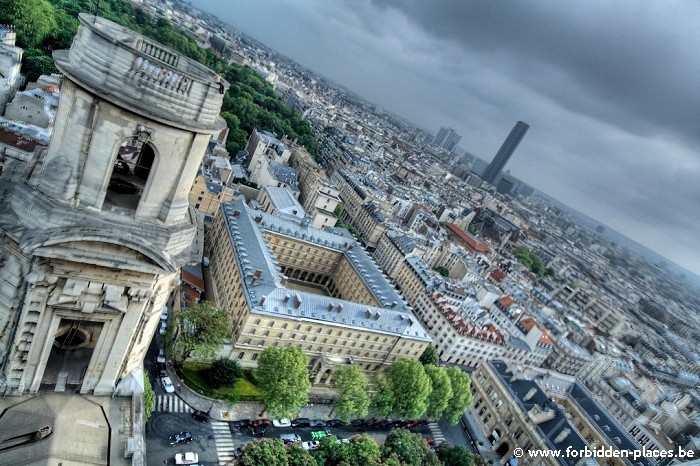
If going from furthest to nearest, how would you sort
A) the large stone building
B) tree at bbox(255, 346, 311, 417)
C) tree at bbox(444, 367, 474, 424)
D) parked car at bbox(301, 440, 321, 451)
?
tree at bbox(444, 367, 474, 424) < the large stone building < parked car at bbox(301, 440, 321, 451) < tree at bbox(255, 346, 311, 417)

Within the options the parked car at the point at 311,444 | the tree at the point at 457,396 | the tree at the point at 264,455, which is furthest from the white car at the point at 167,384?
the tree at the point at 457,396

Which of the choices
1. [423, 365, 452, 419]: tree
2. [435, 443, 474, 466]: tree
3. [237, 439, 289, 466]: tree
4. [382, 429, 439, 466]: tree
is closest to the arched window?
[237, 439, 289, 466]: tree

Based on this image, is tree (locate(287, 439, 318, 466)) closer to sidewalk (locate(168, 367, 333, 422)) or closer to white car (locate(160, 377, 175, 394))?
sidewalk (locate(168, 367, 333, 422))

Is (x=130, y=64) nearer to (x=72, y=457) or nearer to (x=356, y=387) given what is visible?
(x=72, y=457)

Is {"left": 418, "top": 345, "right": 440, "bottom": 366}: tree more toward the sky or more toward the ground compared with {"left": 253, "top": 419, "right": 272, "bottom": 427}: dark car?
more toward the sky

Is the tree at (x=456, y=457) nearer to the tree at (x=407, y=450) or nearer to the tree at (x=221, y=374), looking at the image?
the tree at (x=407, y=450)

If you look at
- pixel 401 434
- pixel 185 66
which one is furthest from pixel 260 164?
pixel 185 66
